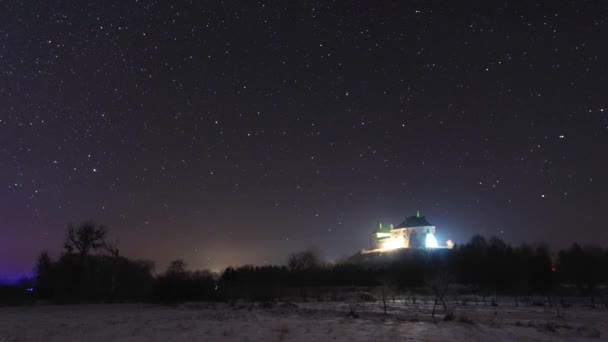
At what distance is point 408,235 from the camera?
148250mm

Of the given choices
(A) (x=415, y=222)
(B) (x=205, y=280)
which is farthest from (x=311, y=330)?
(A) (x=415, y=222)

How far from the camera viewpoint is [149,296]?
1976 inches

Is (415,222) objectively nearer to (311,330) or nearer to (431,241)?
(431,241)

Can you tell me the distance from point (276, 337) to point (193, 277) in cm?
3769

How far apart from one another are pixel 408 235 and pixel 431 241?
7.56 metres

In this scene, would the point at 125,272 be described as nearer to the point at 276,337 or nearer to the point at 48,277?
the point at 48,277

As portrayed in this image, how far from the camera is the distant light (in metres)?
143

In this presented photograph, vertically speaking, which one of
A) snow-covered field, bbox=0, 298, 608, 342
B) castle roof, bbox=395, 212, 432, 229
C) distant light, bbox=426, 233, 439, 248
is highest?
castle roof, bbox=395, 212, 432, 229

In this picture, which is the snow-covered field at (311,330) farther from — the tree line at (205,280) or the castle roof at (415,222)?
the castle roof at (415,222)

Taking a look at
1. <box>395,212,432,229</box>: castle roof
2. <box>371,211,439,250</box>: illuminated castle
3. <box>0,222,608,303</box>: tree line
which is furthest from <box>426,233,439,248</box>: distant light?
<box>0,222,608,303</box>: tree line

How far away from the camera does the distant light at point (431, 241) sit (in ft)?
468

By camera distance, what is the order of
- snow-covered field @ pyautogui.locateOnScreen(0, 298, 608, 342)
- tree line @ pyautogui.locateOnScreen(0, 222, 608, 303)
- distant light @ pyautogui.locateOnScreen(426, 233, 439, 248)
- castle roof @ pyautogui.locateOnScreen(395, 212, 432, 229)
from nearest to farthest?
snow-covered field @ pyautogui.locateOnScreen(0, 298, 608, 342), tree line @ pyautogui.locateOnScreen(0, 222, 608, 303), distant light @ pyautogui.locateOnScreen(426, 233, 439, 248), castle roof @ pyautogui.locateOnScreen(395, 212, 432, 229)

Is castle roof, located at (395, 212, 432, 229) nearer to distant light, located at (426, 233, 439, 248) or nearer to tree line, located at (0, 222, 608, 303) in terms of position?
distant light, located at (426, 233, 439, 248)

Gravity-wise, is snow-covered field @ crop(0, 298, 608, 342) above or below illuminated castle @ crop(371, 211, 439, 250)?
below
